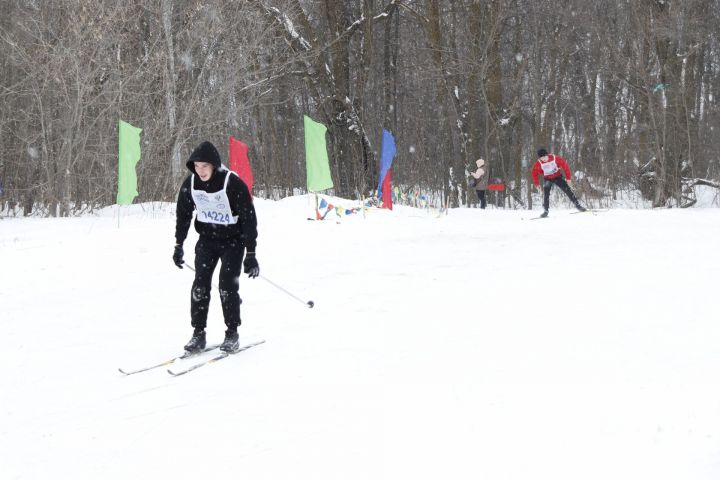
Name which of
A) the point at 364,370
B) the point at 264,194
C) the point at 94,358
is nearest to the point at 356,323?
the point at 364,370

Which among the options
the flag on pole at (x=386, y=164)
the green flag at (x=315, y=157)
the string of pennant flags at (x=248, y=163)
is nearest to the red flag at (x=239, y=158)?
the string of pennant flags at (x=248, y=163)

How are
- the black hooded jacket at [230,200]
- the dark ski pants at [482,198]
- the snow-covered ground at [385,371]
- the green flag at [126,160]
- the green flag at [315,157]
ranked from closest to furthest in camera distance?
1. the snow-covered ground at [385,371]
2. the black hooded jacket at [230,200]
3. the green flag at [126,160]
4. the green flag at [315,157]
5. the dark ski pants at [482,198]

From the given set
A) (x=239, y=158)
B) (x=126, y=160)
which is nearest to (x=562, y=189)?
(x=239, y=158)

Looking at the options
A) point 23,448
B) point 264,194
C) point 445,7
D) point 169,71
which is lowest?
point 23,448

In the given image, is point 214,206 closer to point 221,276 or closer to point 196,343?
point 221,276

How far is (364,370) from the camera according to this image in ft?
16.6

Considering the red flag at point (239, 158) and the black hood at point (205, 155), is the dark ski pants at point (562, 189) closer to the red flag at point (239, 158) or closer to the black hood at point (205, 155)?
the red flag at point (239, 158)

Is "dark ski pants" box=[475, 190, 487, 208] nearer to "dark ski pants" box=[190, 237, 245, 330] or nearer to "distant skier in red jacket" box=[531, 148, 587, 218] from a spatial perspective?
"distant skier in red jacket" box=[531, 148, 587, 218]

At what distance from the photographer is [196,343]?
5863 millimetres

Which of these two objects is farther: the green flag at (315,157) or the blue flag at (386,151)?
the blue flag at (386,151)

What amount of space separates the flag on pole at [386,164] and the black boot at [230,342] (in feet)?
33.6

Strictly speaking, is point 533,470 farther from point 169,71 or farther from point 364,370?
point 169,71

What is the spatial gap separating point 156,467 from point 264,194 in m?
24.2

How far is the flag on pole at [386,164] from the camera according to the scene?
15875 millimetres
